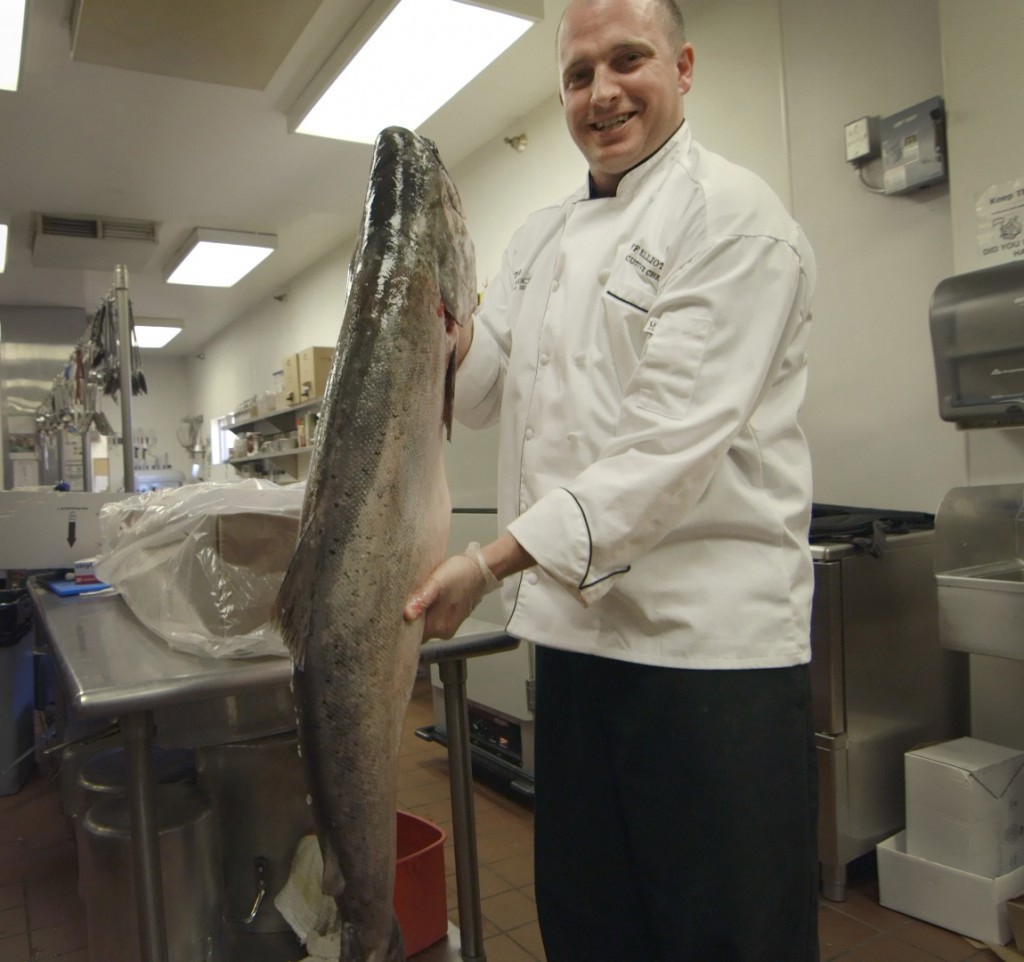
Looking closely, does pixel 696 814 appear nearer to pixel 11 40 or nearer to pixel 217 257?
pixel 11 40

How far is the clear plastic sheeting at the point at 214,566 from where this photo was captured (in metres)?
1.65

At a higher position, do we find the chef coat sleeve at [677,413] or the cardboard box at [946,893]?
the chef coat sleeve at [677,413]

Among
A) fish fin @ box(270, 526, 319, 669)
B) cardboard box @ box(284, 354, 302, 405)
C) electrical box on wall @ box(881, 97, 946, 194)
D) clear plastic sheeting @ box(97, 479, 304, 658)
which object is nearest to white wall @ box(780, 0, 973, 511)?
electrical box on wall @ box(881, 97, 946, 194)

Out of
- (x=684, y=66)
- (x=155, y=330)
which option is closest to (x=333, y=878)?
(x=684, y=66)

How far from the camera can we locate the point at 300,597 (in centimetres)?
93

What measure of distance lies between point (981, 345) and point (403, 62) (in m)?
2.67

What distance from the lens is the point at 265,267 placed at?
7.79 metres

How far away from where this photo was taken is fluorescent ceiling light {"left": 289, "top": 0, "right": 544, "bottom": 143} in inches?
132

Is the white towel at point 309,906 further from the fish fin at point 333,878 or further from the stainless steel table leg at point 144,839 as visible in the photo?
the fish fin at point 333,878

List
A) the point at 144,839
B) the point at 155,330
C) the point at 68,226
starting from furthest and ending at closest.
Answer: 1. the point at 155,330
2. the point at 68,226
3. the point at 144,839

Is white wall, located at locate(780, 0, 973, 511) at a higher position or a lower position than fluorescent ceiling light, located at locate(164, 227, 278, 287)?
lower

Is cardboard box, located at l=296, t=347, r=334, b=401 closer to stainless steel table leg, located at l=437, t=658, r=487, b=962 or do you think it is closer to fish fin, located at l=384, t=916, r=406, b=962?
stainless steel table leg, located at l=437, t=658, r=487, b=962

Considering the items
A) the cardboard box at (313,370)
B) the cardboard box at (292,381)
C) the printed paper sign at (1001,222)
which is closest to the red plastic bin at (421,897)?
the printed paper sign at (1001,222)

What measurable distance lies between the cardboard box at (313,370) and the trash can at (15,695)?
2.88m
